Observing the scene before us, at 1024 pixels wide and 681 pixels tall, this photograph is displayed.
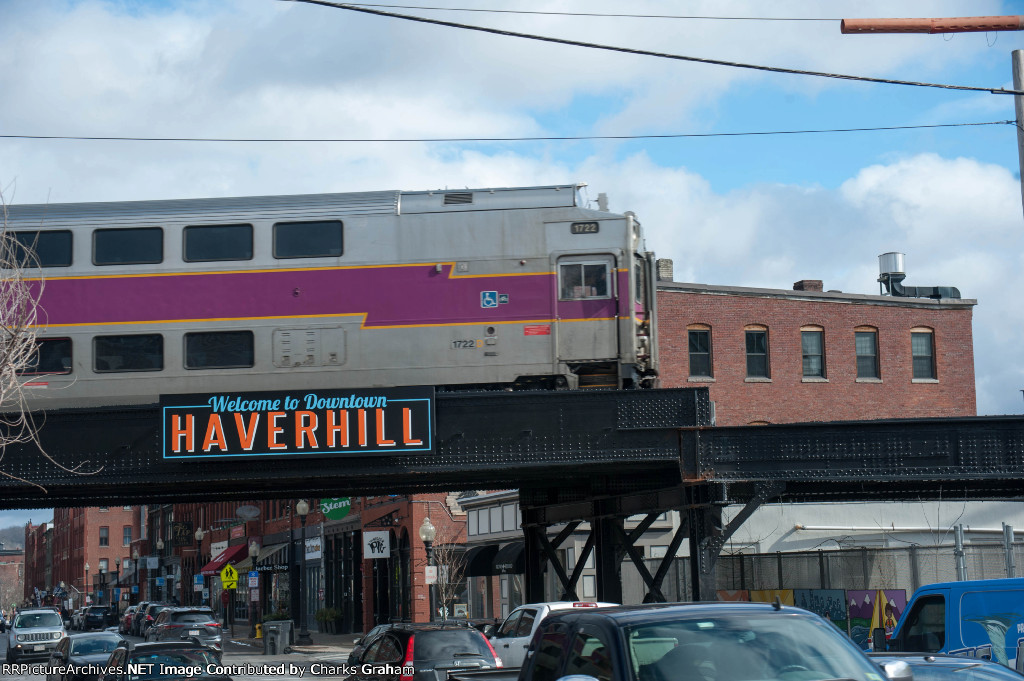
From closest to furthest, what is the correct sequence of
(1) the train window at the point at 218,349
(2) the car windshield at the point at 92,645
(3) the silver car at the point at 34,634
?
(1) the train window at the point at 218,349
(2) the car windshield at the point at 92,645
(3) the silver car at the point at 34,634

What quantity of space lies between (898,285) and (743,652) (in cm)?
4450

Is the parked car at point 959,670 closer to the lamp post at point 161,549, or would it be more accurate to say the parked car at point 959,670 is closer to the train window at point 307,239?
the train window at point 307,239

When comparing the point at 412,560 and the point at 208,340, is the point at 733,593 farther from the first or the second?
the point at 412,560

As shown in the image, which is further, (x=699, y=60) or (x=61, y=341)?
(x=61, y=341)

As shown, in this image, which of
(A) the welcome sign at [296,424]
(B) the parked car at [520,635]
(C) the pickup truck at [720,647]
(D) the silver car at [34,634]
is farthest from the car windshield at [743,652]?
(D) the silver car at [34,634]

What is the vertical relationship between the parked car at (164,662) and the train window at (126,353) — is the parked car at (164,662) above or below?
below

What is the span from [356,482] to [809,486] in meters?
8.80

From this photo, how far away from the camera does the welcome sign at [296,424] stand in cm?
1712

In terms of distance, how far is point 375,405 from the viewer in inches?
679

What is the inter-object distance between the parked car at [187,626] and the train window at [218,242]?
59.6 ft

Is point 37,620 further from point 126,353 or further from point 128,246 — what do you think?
point 128,246

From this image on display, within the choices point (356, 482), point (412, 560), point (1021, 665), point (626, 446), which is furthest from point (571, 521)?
point (412, 560)

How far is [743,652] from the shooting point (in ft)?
19.9

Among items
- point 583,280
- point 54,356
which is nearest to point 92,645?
point 54,356
